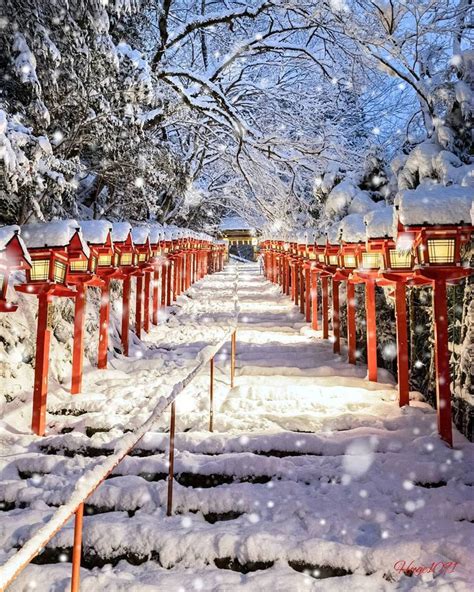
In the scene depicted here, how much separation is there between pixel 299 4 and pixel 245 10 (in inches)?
43.9

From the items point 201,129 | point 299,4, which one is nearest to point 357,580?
point 299,4

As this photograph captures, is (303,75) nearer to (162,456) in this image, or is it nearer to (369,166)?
(369,166)

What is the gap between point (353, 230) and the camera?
6371 millimetres

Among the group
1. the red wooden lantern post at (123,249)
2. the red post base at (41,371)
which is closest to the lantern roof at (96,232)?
the red wooden lantern post at (123,249)

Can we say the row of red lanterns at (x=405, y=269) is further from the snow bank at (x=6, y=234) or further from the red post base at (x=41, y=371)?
the red post base at (x=41, y=371)

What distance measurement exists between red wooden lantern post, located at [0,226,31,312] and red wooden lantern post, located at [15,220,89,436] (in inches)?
22.7

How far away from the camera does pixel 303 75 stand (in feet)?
46.1

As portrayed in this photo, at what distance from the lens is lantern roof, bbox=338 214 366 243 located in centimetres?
626

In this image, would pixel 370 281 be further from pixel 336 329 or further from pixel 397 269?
pixel 336 329

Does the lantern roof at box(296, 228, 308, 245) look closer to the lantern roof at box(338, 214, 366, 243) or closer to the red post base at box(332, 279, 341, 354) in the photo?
the red post base at box(332, 279, 341, 354)

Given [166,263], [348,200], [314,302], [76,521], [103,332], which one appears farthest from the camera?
[166,263]

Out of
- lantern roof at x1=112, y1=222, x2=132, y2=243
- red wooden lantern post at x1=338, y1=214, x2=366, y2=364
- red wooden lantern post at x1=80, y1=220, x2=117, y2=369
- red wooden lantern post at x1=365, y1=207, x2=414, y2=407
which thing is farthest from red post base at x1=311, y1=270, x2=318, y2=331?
red wooden lantern post at x1=80, y1=220, x2=117, y2=369

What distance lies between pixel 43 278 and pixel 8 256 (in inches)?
27.8

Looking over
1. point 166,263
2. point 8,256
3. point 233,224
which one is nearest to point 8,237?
point 8,256
